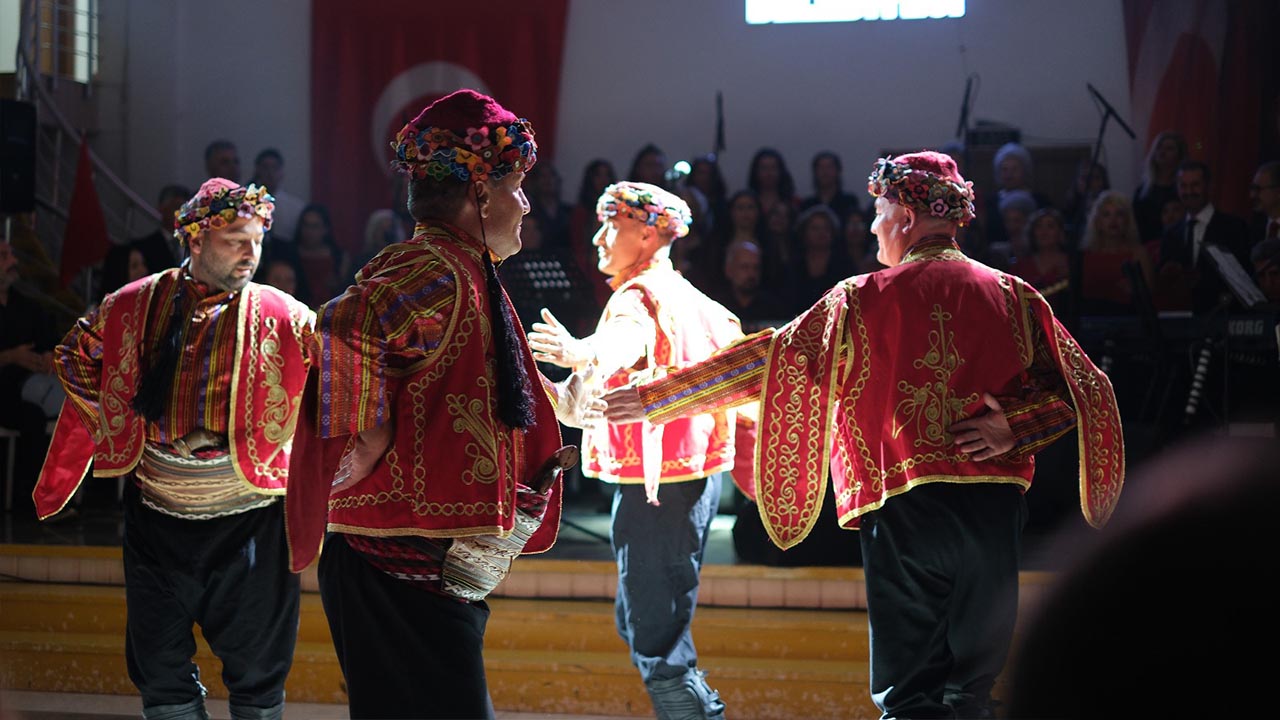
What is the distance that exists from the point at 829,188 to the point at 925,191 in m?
4.73

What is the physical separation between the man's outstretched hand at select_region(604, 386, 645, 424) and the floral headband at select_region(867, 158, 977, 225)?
2.53 ft

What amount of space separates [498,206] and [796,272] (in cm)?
454

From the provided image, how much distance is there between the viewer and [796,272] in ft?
Answer: 22.1

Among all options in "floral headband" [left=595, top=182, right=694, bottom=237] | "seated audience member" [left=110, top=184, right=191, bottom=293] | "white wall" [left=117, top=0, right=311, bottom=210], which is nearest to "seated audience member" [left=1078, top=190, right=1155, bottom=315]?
"floral headband" [left=595, top=182, right=694, bottom=237]

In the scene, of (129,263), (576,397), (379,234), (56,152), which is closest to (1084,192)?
(379,234)

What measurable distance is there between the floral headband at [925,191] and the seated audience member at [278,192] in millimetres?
5568

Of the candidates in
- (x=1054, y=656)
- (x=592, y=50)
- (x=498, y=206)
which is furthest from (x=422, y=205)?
(x=592, y=50)

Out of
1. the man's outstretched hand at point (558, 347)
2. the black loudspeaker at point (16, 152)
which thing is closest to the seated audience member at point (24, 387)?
the black loudspeaker at point (16, 152)

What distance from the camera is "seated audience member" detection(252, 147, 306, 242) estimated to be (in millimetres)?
8047

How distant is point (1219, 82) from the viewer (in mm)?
7410

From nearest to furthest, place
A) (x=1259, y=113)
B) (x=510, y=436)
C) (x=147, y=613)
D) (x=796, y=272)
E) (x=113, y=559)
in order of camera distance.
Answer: (x=510, y=436), (x=147, y=613), (x=113, y=559), (x=796, y=272), (x=1259, y=113)

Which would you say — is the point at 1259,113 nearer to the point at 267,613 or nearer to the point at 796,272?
the point at 796,272

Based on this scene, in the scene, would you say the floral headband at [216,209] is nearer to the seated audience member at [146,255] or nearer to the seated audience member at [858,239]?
the seated audience member at [146,255]

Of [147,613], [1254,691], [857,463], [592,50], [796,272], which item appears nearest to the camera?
[1254,691]
